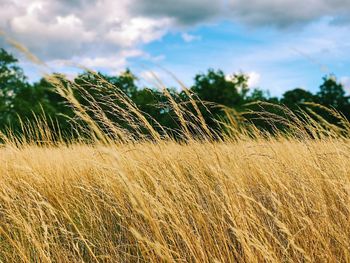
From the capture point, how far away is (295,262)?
2.08m

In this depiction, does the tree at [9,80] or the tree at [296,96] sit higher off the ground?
the tree at [9,80]

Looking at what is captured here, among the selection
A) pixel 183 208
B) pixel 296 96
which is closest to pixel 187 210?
pixel 183 208

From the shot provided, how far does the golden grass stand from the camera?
1.98 meters

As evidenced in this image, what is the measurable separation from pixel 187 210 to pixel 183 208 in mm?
30

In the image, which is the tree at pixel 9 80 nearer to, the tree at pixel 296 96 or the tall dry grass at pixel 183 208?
the tree at pixel 296 96

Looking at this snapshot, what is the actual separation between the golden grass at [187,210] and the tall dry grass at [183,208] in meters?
0.01

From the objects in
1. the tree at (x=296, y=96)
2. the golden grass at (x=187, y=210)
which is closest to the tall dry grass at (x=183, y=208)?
the golden grass at (x=187, y=210)

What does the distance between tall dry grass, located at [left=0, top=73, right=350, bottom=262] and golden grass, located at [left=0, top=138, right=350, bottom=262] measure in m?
0.01

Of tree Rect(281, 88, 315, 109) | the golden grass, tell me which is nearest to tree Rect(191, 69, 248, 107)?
tree Rect(281, 88, 315, 109)

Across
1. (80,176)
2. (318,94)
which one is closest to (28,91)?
(318,94)

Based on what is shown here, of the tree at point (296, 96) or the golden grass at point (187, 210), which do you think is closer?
the golden grass at point (187, 210)

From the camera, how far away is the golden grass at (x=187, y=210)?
1978mm

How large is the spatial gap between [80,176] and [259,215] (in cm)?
170

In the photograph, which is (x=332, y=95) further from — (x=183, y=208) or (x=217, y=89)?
(x=183, y=208)
